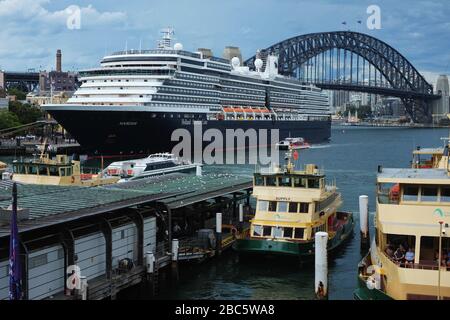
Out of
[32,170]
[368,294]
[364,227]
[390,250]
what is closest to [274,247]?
[364,227]

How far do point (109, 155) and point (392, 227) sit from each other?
2191 inches

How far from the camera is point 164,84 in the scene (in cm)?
7425

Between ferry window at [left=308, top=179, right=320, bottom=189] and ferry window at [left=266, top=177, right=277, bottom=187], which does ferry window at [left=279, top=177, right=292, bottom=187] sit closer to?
ferry window at [left=266, top=177, right=277, bottom=187]

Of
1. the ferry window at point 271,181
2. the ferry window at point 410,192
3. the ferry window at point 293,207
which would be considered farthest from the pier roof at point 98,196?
the ferry window at point 410,192

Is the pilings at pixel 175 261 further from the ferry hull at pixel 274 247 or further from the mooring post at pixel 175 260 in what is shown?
the ferry hull at pixel 274 247

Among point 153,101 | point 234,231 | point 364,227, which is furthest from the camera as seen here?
point 153,101

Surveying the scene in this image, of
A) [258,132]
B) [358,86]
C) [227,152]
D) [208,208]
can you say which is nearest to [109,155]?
[227,152]

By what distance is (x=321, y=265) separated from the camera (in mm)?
19562

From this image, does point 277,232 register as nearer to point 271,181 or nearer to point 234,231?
point 271,181

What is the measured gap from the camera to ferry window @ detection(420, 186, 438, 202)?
675 inches

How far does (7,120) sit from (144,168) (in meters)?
58.9

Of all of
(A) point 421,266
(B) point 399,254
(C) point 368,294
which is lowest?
(C) point 368,294

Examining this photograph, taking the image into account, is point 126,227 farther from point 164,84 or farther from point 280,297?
point 164,84

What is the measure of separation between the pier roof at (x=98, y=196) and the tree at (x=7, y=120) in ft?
222
